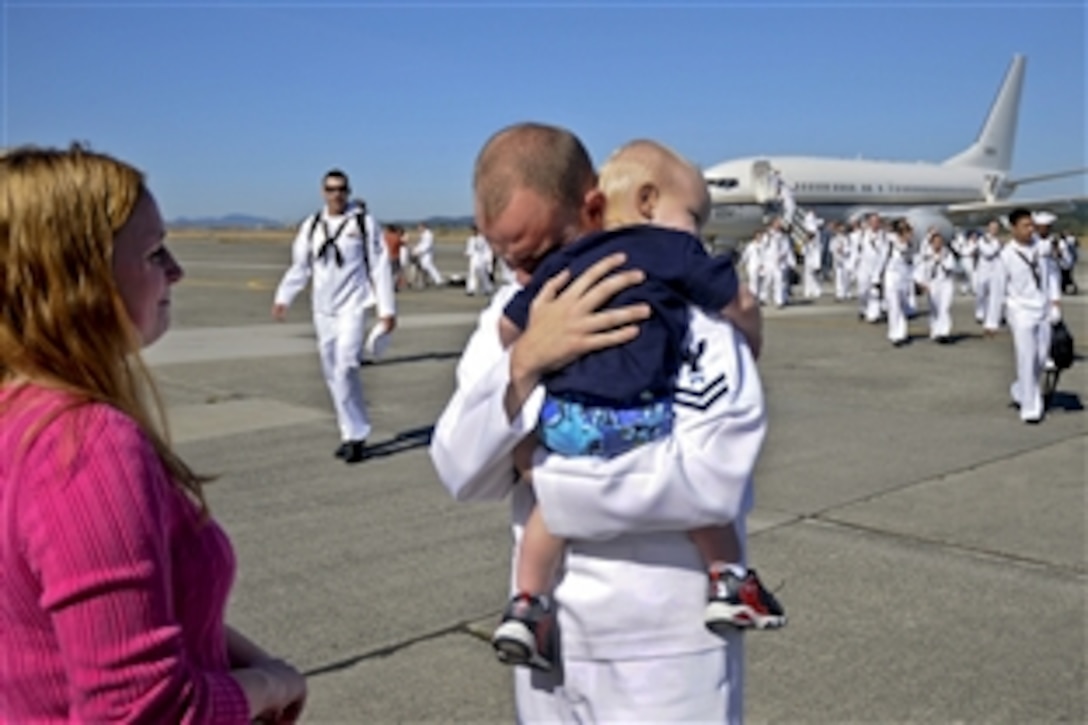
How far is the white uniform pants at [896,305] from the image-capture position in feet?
53.2

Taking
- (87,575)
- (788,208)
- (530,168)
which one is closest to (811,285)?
(788,208)

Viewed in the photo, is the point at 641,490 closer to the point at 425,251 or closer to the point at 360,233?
the point at 360,233

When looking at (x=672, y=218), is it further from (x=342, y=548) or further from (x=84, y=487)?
(x=342, y=548)

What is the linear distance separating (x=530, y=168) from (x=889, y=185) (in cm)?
4610

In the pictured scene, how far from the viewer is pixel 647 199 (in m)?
2.13

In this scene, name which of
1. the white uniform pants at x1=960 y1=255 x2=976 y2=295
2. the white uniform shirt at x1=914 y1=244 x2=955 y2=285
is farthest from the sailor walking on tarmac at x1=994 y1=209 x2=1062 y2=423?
the white uniform pants at x1=960 y1=255 x2=976 y2=295

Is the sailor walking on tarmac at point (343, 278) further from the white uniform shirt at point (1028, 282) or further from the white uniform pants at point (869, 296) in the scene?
the white uniform pants at point (869, 296)

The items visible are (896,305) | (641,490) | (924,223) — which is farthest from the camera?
(924,223)

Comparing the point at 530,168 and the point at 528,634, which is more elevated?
the point at 530,168

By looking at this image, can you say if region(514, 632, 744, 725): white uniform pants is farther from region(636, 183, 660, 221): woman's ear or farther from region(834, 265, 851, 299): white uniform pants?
region(834, 265, 851, 299): white uniform pants

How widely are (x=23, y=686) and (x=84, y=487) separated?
1.04ft

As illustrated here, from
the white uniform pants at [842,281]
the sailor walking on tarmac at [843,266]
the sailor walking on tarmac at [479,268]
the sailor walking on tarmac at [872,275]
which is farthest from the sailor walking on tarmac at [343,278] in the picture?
the white uniform pants at [842,281]

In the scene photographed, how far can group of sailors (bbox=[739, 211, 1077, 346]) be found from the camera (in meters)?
16.2

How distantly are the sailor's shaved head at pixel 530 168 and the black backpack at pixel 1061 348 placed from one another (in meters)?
9.30
